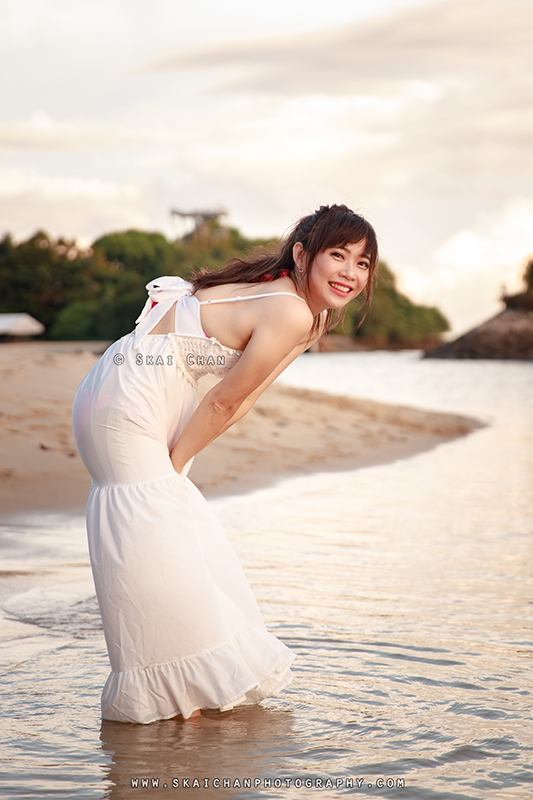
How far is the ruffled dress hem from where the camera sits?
2980mm

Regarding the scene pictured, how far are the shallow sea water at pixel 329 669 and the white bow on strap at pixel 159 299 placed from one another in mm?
1315

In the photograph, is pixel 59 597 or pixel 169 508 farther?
pixel 59 597

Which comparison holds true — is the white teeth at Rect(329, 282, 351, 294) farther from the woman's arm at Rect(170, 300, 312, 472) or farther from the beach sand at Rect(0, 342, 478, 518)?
the beach sand at Rect(0, 342, 478, 518)

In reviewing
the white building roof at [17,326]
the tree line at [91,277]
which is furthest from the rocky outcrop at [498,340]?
the white building roof at [17,326]

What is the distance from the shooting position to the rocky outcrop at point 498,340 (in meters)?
53.3

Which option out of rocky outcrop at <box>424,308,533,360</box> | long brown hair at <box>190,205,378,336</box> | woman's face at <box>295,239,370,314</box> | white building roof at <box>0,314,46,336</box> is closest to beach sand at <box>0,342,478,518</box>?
long brown hair at <box>190,205,378,336</box>

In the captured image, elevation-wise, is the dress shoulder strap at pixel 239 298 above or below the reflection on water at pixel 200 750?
above

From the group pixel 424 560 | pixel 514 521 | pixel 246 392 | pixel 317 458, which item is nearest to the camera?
pixel 246 392

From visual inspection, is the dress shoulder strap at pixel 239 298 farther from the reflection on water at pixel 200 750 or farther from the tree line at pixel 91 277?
the tree line at pixel 91 277

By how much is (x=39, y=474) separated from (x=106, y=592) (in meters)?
4.55

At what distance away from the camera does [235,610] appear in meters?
3.13

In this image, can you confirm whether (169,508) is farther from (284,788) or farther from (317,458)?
(317,458)

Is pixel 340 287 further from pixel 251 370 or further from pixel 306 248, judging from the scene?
pixel 251 370

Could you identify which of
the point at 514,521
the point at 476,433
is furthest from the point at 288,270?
the point at 476,433
